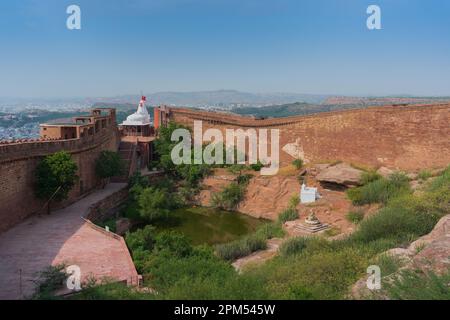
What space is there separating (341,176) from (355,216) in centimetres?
355

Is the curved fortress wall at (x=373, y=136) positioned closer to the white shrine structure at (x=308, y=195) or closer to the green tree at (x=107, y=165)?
the white shrine structure at (x=308, y=195)

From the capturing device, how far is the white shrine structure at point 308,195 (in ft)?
60.6

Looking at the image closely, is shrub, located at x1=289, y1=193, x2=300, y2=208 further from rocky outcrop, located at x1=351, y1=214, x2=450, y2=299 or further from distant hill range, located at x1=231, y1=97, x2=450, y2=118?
A: distant hill range, located at x1=231, y1=97, x2=450, y2=118

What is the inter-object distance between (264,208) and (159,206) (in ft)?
18.0

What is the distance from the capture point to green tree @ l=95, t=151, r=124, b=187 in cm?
2098

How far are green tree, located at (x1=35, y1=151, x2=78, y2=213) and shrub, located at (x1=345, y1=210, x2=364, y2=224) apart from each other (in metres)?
11.6

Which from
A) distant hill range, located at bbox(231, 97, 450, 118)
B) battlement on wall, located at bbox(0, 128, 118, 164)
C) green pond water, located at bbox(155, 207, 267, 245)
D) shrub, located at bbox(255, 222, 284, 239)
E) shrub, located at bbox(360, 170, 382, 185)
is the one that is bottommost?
green pond water, located at bbox(155, 207, 267, 245)

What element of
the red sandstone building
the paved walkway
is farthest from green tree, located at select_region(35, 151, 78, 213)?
the red sandstone building

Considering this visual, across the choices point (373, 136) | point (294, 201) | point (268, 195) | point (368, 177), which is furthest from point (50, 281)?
point (373, 136)

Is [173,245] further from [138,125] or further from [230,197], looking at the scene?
[138,125]

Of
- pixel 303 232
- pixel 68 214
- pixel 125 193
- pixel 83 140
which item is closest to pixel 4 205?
pixel 68 214

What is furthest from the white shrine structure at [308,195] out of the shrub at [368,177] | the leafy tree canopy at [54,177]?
the leafy tree canopy at [54,177]

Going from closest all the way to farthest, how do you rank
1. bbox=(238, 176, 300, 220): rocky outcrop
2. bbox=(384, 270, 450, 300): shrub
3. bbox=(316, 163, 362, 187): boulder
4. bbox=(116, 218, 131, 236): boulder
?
1. bbox=(384, 270, 450, 300): shrub
2. bbox=(116, 218, 131, 236): boulder
3. bbox=(316, 163, 362, 187): boulder
4. bbox=(238, 176, 300, 220): rocky outcrop
